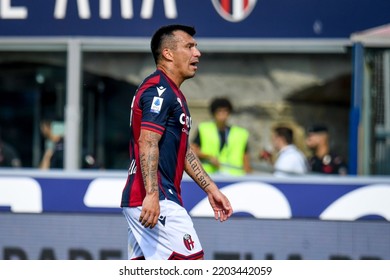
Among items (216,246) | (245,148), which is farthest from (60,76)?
(216,246)

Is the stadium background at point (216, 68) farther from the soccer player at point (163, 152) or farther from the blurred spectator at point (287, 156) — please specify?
the soccer player at point (163, 152)

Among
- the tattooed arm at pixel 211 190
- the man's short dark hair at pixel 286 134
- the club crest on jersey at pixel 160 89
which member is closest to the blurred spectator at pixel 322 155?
the man's short dark hair at pixel 286 134

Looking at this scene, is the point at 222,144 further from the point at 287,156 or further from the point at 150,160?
the point at 150,160

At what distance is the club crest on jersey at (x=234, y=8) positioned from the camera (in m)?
10.0

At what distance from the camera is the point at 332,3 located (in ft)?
32.4

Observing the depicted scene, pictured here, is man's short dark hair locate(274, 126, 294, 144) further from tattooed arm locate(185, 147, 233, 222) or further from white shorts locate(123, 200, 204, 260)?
white shorts locate(123, 200, 204, 260)

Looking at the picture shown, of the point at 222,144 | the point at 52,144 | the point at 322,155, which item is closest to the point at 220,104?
the point at 222,144

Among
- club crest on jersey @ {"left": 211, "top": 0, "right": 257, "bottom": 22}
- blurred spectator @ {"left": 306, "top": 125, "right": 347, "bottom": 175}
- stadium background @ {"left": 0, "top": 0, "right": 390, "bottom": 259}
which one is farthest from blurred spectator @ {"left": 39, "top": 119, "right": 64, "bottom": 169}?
blurred spectator @ {"left": 306, "top": 125, "right": 347, "bottom": 175}

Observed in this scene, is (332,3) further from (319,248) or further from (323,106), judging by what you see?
(319,248)

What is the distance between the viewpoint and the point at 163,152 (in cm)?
536

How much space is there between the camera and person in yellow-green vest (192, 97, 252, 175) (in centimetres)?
931

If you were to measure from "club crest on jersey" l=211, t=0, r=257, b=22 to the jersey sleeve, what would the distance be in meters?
4.88

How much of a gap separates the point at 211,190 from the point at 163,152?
0.42 m
